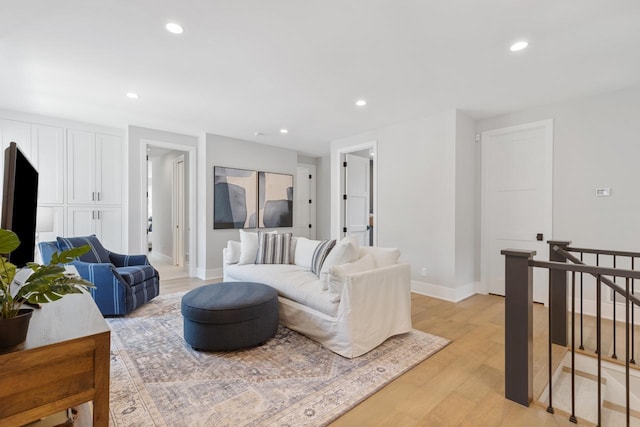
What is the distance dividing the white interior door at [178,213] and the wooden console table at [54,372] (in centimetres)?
516

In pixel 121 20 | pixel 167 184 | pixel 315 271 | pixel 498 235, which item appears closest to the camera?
pixel 121 20

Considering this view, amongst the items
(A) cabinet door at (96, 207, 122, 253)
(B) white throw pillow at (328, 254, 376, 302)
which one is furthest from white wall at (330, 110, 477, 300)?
(A) cabinet door at (96, 207, 122, 253)

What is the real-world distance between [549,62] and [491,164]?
1.65m

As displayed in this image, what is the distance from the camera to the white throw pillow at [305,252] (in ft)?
11.7

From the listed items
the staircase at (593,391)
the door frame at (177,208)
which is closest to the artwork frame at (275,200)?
the door frame at (177,208)

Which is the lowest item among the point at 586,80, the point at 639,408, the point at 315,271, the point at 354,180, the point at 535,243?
the point at 639,408

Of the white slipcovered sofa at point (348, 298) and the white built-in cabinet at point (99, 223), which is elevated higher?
the white built-in cabinet at point (99, 223)

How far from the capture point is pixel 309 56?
250 cm

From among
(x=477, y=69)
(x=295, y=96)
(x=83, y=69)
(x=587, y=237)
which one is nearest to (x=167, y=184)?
(x=83, y=69)

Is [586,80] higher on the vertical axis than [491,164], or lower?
higher

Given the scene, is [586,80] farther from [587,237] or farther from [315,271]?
[315,271]

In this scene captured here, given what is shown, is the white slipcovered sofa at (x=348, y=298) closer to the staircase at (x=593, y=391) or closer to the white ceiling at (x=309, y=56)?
the staircase at (x=593, y=391)

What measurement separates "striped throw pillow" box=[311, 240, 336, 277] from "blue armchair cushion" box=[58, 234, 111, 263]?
94.5 inches

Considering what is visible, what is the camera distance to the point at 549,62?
260 centimetres
